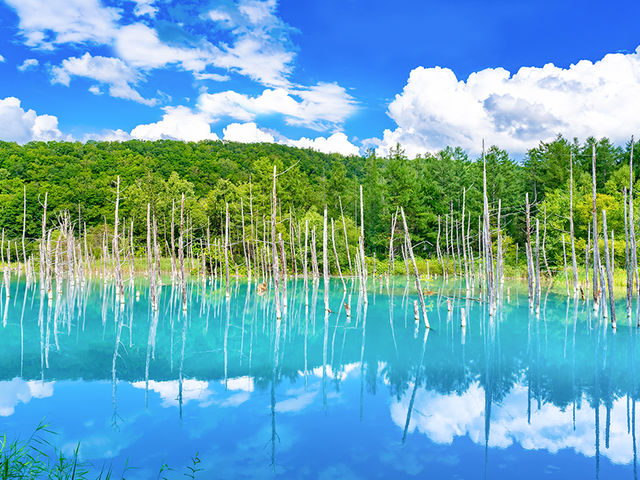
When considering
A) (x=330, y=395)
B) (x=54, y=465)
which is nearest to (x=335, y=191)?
(x=330, y=395)

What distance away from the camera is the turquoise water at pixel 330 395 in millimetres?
7363

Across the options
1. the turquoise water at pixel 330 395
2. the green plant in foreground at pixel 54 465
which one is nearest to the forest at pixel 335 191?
the turquoise water at pixel 330 395

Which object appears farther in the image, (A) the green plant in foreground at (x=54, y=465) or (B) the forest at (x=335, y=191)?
(B) the forest at (x=335, y=191)

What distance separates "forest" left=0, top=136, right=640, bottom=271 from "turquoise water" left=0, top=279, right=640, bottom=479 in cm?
→ 1914

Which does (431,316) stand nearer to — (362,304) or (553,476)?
(362,304)

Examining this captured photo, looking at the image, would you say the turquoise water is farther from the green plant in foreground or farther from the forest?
the forest

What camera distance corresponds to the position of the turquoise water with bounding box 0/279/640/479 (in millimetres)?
7363

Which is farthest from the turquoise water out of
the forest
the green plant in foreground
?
the forest

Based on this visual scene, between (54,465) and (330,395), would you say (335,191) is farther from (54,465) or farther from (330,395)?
(54,465)

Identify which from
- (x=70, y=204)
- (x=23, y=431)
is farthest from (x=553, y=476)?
(x=70, y=204)

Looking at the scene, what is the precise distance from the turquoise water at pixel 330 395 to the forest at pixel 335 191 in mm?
19144

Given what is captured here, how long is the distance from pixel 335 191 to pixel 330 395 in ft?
146

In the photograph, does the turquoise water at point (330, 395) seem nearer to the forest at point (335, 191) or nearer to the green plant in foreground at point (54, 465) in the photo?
the green plant in foreground at point (54, 465)

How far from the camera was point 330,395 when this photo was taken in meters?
10.5
